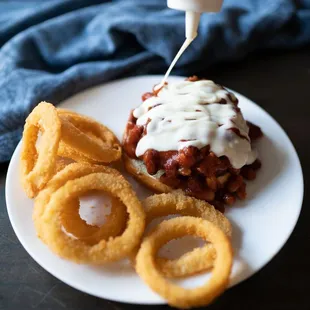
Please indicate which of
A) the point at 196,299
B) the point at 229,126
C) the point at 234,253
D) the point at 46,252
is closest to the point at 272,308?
the point at 234,253

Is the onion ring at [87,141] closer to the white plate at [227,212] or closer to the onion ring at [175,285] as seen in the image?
the white plate at [227,212]

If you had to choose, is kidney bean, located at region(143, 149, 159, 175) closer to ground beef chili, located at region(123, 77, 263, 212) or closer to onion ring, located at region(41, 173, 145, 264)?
ground beef chili, located at region(123, 77, 263, 212)

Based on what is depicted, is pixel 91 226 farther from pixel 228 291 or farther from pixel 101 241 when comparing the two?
pixel 228 291

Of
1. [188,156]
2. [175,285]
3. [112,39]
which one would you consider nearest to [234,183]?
[188,156]

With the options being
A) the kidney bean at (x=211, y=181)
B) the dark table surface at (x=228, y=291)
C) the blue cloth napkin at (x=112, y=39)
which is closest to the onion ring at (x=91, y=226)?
the dark table surface at (x=228, y=291)

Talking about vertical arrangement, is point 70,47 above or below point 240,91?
above

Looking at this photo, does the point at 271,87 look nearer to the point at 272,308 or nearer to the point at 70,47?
the point at 70,47
